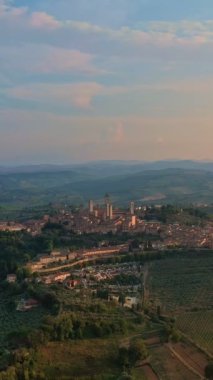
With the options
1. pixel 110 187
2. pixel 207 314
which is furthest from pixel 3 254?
pixel 110 187

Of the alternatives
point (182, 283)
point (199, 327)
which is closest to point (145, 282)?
point (182, 283)

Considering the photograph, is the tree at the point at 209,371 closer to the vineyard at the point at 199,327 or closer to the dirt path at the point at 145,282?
the vineyard at the point at 199,327

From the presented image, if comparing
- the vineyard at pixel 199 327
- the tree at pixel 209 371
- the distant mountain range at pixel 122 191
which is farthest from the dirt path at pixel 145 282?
the distant mountain range at pixel 122 191

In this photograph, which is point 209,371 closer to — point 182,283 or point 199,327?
point 199,327

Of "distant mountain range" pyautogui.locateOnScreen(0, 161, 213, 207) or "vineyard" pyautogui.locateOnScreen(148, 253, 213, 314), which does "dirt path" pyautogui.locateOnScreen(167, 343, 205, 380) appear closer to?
"vineyard" pyautogui.locateOnScreen(148, 253, 213, 314)

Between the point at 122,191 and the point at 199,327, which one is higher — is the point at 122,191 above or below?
below

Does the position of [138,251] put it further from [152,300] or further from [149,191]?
[149,191]
